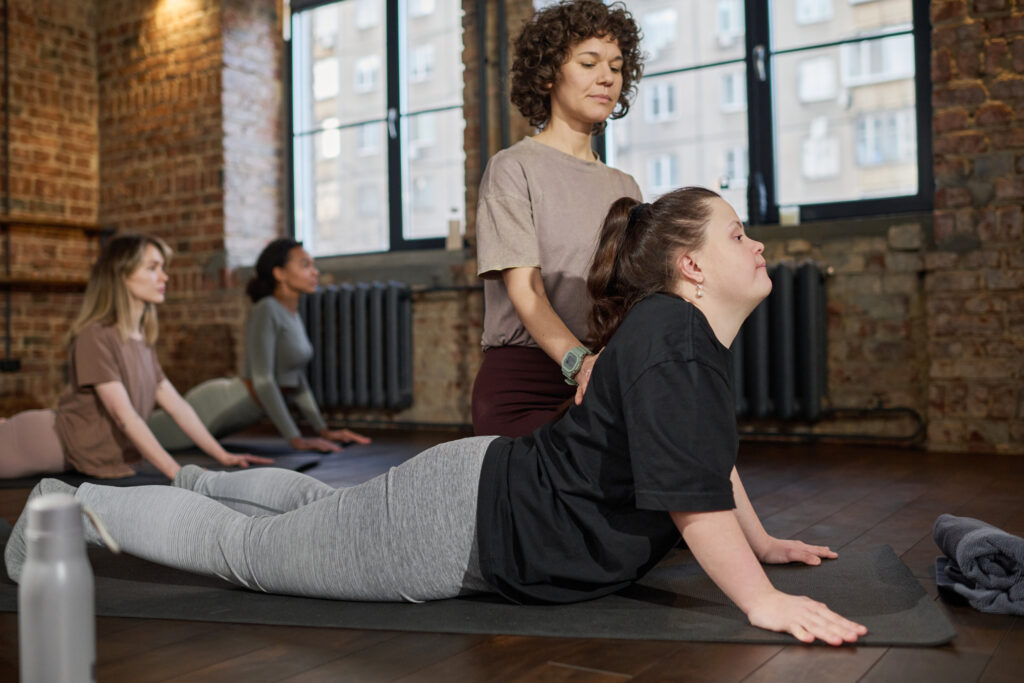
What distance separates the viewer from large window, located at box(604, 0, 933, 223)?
4.12 meters

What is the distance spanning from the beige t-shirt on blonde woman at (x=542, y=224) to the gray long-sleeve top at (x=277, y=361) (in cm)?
251

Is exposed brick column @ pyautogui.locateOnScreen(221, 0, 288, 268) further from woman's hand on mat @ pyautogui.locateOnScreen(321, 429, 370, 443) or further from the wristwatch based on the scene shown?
the wristwatch

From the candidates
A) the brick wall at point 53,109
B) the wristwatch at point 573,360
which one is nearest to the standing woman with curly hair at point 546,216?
the wristwatch at point 573,360

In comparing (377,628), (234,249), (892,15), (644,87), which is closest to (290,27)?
(234,249)

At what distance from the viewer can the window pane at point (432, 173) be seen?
5492 millimetres

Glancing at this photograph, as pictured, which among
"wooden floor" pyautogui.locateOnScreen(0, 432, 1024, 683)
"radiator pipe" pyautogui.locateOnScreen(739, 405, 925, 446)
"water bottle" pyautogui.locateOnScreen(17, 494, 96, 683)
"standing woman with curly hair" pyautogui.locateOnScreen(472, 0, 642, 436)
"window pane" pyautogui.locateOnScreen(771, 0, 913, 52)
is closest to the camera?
"water bottle" pyautogui.locateOnScreen(17, 494, 96, 683)

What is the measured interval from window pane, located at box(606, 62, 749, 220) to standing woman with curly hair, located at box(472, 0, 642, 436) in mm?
2621

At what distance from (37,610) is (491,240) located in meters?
1.20

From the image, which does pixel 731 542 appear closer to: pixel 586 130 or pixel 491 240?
pixel 491 240

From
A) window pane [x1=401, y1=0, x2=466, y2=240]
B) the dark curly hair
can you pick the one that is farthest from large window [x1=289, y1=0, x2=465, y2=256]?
the dark curly hair

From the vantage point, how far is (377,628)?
4.64 ft

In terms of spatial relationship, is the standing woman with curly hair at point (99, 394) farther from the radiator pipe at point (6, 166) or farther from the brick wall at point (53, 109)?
the brick wall at point (53, 109)

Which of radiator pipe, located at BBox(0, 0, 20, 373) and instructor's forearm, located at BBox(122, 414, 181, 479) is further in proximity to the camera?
radiator pipe, located at BBox(0, 0, 20, 373)

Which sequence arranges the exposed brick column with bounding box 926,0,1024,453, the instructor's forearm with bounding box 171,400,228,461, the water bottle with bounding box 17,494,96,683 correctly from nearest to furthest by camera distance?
the water bottle with bounding box 17,494,96,683 → the instructor's forearm with bounding box 171,400,228,461 → the exposed brick column with bounding box 926,0,1024,453
